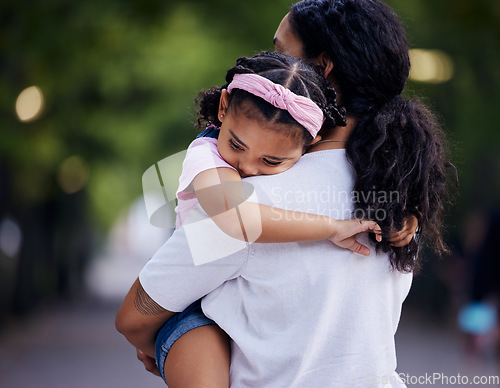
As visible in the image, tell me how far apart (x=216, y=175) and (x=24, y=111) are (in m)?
8.57

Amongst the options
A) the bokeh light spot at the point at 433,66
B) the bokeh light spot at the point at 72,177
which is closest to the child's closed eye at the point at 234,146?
the bokeh light spot at the point at 433,66

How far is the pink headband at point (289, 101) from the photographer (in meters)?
2.01

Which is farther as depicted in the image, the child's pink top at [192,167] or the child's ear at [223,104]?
the child's ear at [223,104]

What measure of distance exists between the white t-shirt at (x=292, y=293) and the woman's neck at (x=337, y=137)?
0.26ft

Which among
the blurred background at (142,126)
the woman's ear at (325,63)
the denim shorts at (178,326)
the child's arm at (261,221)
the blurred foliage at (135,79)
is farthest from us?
the blurred foliage at (135,79)

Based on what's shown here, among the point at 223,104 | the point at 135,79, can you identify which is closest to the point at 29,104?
the point at 135,79

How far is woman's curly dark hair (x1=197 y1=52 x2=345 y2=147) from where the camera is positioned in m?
2.05

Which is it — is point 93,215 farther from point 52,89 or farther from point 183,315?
point 183,315

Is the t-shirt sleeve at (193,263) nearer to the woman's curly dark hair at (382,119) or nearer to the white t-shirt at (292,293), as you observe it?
the white t-shirt at (292,293)

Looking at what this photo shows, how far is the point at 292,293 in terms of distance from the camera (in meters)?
1.95

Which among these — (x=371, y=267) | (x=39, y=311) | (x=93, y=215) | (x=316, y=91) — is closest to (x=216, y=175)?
(x=316, y=91)

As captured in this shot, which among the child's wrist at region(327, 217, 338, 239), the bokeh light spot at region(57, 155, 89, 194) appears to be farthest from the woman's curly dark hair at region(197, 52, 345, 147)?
the bokeh light spot at region(57, 155, 89, 194)

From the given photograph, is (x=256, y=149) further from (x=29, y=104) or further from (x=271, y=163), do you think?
(x=29, y=104)

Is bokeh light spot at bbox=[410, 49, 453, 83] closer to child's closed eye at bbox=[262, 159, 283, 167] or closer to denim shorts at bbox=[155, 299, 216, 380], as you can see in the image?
child's closed eye at bbox=[262, 159, 283, 167]
